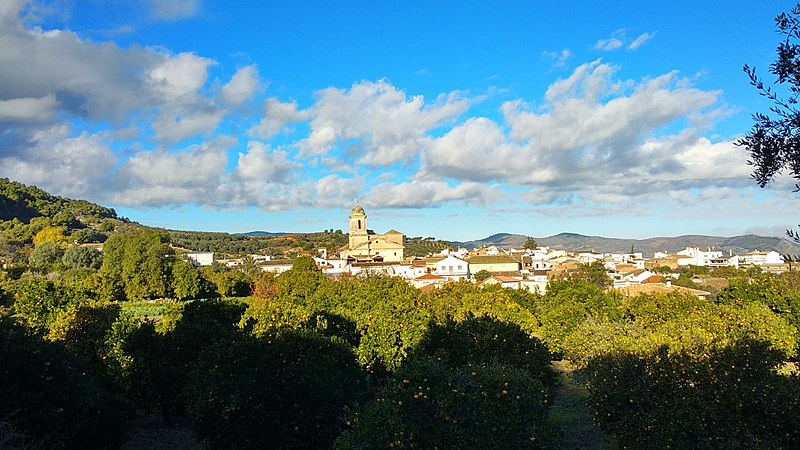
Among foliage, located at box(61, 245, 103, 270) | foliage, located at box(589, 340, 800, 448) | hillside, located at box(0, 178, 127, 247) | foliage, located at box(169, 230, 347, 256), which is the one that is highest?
hillside, located at box(0, 178, 127, 247)

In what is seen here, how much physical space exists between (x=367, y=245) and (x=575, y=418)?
82.7 meters

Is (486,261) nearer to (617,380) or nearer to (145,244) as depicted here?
(145,244)

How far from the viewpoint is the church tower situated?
99375mm

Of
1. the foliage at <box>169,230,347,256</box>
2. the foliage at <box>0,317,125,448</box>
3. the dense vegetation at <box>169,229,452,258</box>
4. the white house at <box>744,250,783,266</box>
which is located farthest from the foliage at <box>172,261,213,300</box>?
the white house at <box>744,250,783,266</box>

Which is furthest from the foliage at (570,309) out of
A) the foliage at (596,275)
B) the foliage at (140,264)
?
the foliage at (140,264)

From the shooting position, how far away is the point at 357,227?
9994 centimetres

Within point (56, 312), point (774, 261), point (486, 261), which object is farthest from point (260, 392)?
point (774, 261)

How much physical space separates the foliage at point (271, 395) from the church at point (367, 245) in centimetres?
7432

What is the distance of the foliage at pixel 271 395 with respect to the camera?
10.3 metres

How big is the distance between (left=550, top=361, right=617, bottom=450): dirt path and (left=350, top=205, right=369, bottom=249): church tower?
81947mm

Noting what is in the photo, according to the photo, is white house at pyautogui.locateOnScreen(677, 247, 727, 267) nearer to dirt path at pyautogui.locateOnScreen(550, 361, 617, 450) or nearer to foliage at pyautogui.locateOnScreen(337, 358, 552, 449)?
dirt path at pyautogui.locateOnScreen(550, 361, 617, 450)

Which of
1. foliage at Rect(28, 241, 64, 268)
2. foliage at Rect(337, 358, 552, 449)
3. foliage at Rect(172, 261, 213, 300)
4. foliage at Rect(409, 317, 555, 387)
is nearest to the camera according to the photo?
foliage at Rect(337, 358, 552, 449)

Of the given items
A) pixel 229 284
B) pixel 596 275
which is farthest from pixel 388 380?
pixel 596 275

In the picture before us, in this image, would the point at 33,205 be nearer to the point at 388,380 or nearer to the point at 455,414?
the point at 388,380
